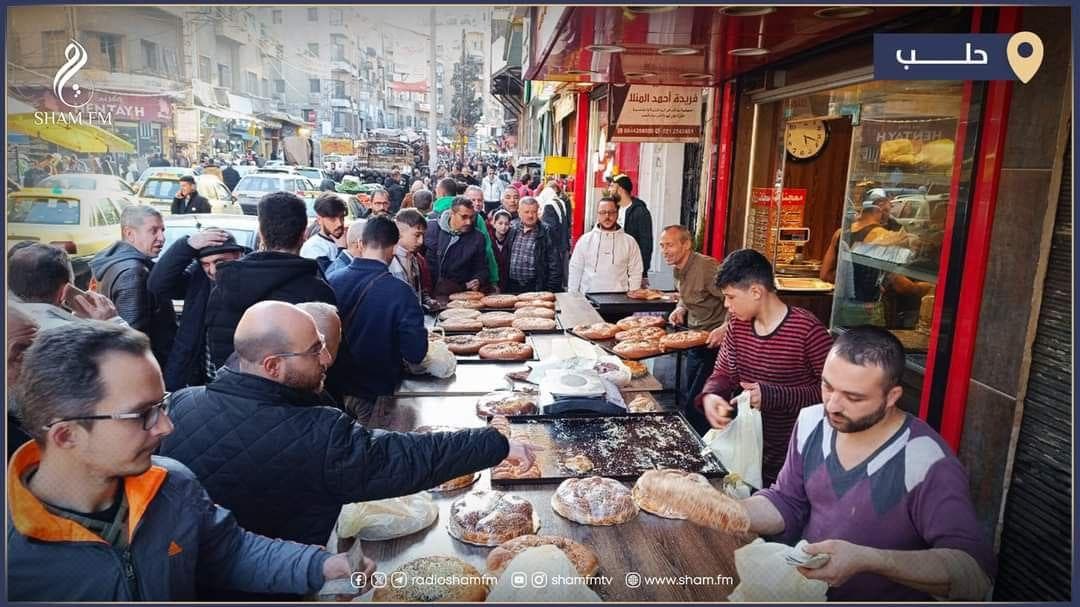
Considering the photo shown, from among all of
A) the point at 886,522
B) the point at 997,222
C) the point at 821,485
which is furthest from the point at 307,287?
the point at 997,222

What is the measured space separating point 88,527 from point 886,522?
215cm

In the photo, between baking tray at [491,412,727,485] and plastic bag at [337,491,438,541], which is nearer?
plastic bag at [337,491,438,541]

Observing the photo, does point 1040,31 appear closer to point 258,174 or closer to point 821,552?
point 821,552

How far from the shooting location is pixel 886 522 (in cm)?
199

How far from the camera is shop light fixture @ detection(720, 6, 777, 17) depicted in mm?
3029

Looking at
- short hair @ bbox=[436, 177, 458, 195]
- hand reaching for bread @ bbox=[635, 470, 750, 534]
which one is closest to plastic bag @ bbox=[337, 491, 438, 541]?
hand reaching for bread @ bbox=[635, 470, 750, 534]

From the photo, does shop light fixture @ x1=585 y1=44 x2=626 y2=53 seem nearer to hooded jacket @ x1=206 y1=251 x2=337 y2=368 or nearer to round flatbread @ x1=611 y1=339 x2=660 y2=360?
round flatbread @ x1=611 y1=339 x2=660 y2=360

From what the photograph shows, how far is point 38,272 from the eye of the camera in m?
2.29

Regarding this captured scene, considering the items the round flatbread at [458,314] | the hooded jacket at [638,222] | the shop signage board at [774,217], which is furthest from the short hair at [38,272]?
the hooded jacket at [638,222]

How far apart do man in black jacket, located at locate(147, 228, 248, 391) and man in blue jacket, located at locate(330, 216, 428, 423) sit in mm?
680

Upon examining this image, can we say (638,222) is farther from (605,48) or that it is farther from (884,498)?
(884,498)

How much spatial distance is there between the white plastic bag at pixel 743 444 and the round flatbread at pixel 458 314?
2917 mm

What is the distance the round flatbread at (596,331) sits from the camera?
496cm

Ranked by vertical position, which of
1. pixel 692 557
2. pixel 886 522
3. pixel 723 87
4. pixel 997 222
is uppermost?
pixel 723 87
